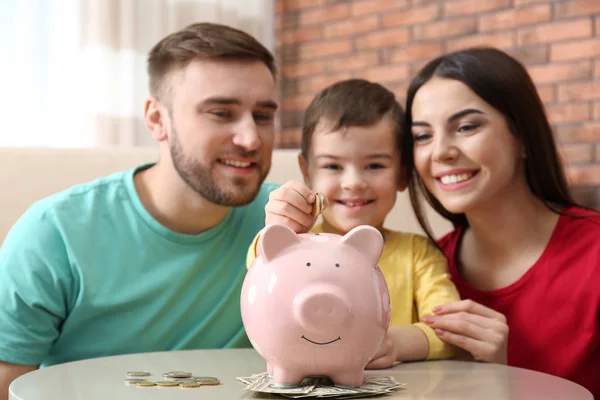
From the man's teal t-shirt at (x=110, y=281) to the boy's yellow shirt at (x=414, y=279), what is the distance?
35 cm

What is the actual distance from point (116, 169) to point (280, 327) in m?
1.20

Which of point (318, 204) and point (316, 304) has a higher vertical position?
point (318, 204)

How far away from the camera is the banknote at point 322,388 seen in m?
0.93

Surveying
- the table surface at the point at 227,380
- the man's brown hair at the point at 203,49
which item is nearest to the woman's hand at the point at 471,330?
the table surface at the point at 227,380

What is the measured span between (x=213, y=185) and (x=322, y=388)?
0.76 m

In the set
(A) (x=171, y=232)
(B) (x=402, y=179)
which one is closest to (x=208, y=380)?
(A) (x=171, y=232)

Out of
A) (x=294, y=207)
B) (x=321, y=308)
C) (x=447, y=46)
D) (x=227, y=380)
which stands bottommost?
(x=227, y=380)

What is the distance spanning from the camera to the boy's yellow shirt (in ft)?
4.65

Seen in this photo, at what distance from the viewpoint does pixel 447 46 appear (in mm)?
3102

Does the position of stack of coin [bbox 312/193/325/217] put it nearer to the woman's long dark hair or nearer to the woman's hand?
the woman's hand

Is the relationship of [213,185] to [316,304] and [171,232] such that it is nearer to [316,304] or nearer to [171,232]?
[171,232]

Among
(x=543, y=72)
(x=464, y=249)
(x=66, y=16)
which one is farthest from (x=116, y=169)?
(x=543, y=72)

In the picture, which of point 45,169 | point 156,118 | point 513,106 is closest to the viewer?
point 513,106

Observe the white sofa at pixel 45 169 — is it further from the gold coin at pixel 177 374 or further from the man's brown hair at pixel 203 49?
the gold coin at pixel 177 374
